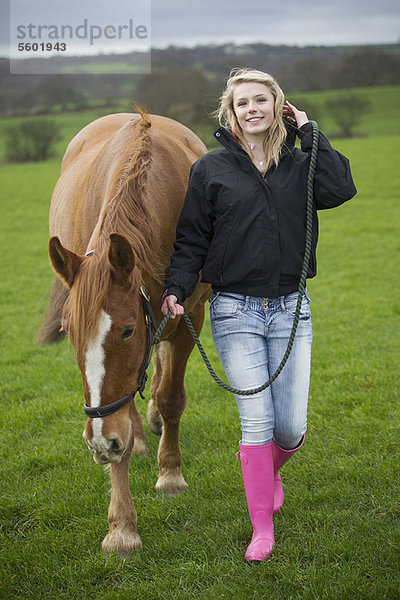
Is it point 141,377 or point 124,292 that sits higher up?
point 124,292

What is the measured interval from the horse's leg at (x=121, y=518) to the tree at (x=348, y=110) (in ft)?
124

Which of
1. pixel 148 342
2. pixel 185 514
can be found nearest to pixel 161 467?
pixel 185 514

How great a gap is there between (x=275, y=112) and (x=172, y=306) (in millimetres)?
1086

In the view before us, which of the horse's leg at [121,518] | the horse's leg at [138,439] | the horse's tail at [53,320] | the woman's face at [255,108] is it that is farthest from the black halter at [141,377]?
the horse's tail at [53,320]

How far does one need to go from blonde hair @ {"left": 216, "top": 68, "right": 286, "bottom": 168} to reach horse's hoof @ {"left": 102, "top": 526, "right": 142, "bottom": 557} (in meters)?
2.00

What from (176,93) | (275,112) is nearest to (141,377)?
(275,112)

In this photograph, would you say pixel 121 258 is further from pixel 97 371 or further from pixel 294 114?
pixel 294 114

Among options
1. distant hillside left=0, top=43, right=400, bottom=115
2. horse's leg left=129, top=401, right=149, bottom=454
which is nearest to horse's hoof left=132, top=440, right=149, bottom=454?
horse's leg left=129, top=401, right=149, bottom=454

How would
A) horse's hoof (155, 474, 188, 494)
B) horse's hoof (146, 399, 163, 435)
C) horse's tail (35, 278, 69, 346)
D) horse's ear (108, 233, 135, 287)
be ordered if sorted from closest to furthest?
horse's ear (108, 233, 135, 287)
horse's hoof (155, 474, 188, 494)
horse's hoof (146, 399, 163, 435)
horse's tail (35, 278, 69, 346)

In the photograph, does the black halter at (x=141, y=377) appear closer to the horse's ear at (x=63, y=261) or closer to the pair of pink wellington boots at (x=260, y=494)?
the horse's ear at (x=63, y=261)

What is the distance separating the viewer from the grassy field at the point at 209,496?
2.65m

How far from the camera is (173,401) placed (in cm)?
364

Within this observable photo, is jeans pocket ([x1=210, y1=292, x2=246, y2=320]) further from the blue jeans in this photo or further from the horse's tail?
the horse's tail

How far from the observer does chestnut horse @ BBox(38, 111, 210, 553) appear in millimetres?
2336
